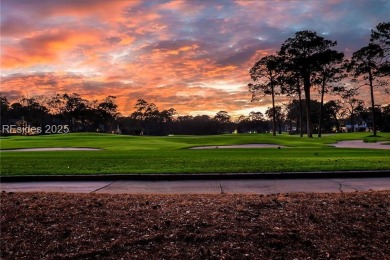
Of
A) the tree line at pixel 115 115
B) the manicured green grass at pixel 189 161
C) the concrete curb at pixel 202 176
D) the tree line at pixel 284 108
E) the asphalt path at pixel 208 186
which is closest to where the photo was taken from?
the asphalt path at pixel 208 186

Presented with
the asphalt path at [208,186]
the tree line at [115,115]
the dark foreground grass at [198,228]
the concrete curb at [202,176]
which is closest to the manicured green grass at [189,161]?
the concrete curb at [202,176]

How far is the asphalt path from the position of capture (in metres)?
8.83

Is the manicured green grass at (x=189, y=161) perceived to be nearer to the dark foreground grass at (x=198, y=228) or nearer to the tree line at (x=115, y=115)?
the dark foreground grass at (x=198, y=228)

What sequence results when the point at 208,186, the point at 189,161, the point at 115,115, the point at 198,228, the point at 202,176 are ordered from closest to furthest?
1. the point at 198,228
2. the point at 208,186
3. the point at 202,176
4. the point at 189,161
5. the point at 115,115

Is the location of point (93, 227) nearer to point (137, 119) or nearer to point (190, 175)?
point (190, 175)

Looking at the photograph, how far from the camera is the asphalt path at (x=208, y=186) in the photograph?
8.83 meters

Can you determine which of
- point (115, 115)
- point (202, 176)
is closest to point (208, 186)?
point (202, 176)

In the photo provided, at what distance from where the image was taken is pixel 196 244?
4.70 meters

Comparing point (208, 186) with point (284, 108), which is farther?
point (284, 108)

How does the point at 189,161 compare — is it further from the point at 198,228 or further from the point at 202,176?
the point at 198,228

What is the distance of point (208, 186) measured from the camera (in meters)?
9.57

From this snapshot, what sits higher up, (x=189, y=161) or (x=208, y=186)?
(x=189, y=161)

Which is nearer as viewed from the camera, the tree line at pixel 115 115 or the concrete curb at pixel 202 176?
the concrete curb at pixel 202 176

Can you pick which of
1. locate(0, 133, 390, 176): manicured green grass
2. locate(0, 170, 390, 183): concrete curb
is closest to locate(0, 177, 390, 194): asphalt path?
locate(0, 170, 390, 183): concrete curb
